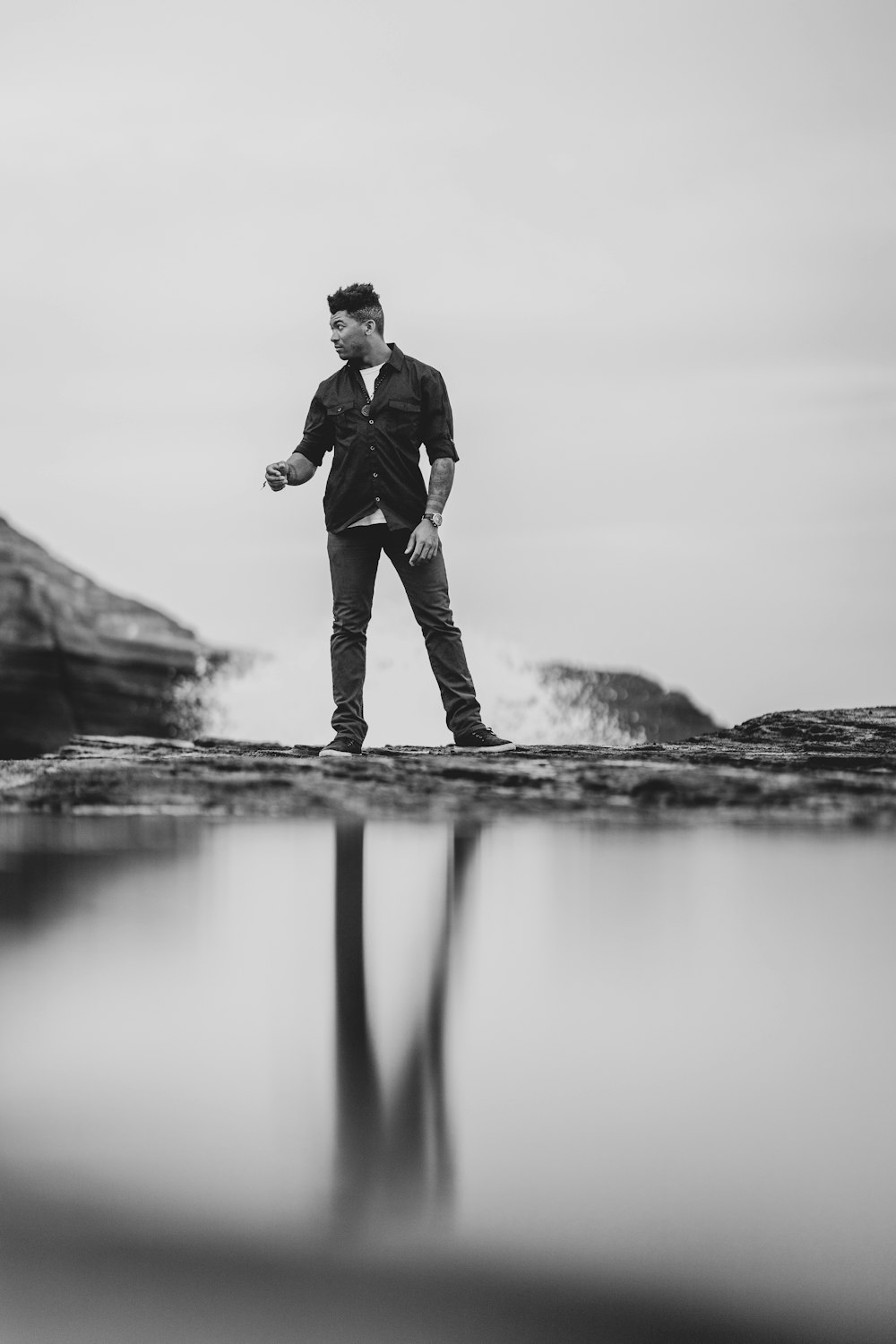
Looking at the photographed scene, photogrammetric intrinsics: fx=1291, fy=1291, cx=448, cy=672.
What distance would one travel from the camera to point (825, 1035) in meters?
1.57

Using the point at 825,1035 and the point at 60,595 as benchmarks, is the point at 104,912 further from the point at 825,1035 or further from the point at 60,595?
the point at 60,595

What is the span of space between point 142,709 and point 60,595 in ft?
6.82

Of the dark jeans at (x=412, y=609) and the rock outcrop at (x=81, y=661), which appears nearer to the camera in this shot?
the dark jeans at (x=412, y=609)

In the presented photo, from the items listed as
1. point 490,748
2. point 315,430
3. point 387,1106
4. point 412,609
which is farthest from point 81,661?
point 387,1106

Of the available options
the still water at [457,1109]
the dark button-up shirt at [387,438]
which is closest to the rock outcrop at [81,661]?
the dark button-up shirt at [387,438]

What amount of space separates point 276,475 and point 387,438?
0.38 m

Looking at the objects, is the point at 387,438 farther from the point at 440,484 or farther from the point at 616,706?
the point at 616,706

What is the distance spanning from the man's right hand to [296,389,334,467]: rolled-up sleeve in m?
0.15

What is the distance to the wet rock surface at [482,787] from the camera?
7.88ft

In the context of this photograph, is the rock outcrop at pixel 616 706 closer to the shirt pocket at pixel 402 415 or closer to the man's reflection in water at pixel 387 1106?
the shirt pocket at pixel 402 415

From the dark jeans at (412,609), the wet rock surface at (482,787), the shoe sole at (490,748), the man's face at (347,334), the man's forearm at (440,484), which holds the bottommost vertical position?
the wet rock surface at (482,787)

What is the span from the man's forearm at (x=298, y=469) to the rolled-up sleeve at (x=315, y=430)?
1.1 inches

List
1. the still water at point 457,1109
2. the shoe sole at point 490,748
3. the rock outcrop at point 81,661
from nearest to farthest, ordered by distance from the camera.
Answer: the still water at point 457,1109 < the shoe sole at point 490,748 < the rock outcrop at point 81,661

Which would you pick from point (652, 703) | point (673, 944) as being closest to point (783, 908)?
point (673, 944)
